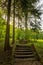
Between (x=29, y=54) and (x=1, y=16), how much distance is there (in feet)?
24.7

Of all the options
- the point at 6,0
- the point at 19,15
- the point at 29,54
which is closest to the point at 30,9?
the point at 19,15

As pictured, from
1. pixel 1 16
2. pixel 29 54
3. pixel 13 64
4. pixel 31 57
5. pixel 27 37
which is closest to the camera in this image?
pixel 13 64

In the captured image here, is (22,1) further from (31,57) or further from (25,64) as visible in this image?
(25,64)

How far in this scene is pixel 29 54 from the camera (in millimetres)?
10484

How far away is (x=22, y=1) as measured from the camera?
12.9m

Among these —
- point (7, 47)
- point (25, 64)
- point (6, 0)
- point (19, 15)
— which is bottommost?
point (25, 64)

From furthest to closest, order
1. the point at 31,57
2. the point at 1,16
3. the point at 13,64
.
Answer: the point at 1,16
the point at 31,57
the point at 13,64

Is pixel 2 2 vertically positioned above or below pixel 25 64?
above

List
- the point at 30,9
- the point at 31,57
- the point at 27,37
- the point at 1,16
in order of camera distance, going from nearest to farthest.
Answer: the point at 31,57 < the point at 30,9 < the point at 1,16 < the point at 27,37

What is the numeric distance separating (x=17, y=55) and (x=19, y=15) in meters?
5.97

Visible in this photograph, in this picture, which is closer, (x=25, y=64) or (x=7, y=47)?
(x=25, y=64)

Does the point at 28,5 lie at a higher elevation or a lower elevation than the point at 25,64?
higher

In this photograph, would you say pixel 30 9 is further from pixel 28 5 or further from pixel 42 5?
pixel 42 5

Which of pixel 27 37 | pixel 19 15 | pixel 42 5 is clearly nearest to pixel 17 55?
pixel 19 15
